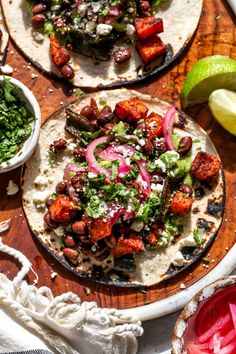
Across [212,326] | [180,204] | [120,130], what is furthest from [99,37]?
[212,326]

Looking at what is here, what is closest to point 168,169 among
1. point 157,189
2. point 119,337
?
point 157,189

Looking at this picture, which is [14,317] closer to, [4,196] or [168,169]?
[4,196]

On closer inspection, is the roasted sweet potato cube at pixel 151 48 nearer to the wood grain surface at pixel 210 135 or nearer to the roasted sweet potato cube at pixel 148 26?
the roasted sweet potato cube at pixel 148 26

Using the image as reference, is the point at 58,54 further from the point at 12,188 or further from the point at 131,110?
the point at 12,188

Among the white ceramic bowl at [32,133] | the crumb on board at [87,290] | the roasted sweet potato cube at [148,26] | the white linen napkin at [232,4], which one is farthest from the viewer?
the white linen napkin at [232,4]

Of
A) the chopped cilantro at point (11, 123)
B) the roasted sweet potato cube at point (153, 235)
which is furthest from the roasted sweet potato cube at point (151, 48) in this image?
the roasted sweet potato cube at point (153, 235)

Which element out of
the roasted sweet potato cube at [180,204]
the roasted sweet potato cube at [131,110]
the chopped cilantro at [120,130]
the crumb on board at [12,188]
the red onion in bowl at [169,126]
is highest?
the roasted sweet potato cube at [131,110]

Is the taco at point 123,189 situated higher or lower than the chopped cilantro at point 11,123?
lower
